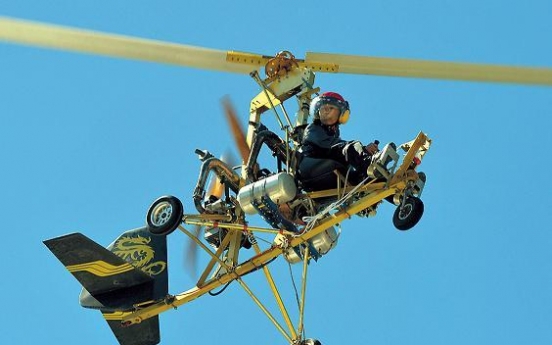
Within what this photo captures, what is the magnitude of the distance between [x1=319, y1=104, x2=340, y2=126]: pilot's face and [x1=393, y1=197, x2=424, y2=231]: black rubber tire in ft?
7.35

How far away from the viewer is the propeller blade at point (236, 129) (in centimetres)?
2395

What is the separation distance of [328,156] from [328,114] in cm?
100

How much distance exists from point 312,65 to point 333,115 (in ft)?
5.68

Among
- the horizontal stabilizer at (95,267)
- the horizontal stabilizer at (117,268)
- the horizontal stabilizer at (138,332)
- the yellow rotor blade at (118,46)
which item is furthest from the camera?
the horizontal stabilizer at (138,332)

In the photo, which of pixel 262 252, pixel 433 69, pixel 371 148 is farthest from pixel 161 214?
pixel 433 69

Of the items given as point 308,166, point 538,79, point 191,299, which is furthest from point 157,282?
point 538,79

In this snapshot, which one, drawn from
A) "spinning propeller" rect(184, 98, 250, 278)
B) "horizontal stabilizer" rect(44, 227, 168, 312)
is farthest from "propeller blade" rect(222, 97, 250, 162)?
"horizontal stabilizer" rect(44, 227, 168, 312)

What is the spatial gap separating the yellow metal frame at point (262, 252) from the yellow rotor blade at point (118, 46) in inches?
120

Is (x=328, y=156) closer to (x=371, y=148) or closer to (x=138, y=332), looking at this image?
(x=371, y=148)

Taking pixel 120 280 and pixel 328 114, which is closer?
pixel 328 114

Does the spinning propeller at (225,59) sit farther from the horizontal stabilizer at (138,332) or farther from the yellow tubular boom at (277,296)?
the horizontal stabilizer at (138,332)

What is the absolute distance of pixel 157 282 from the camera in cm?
2512

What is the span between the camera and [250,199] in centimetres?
2266

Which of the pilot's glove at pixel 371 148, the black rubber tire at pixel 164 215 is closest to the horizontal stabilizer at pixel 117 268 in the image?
the black rubber tire at pixel 164 215
